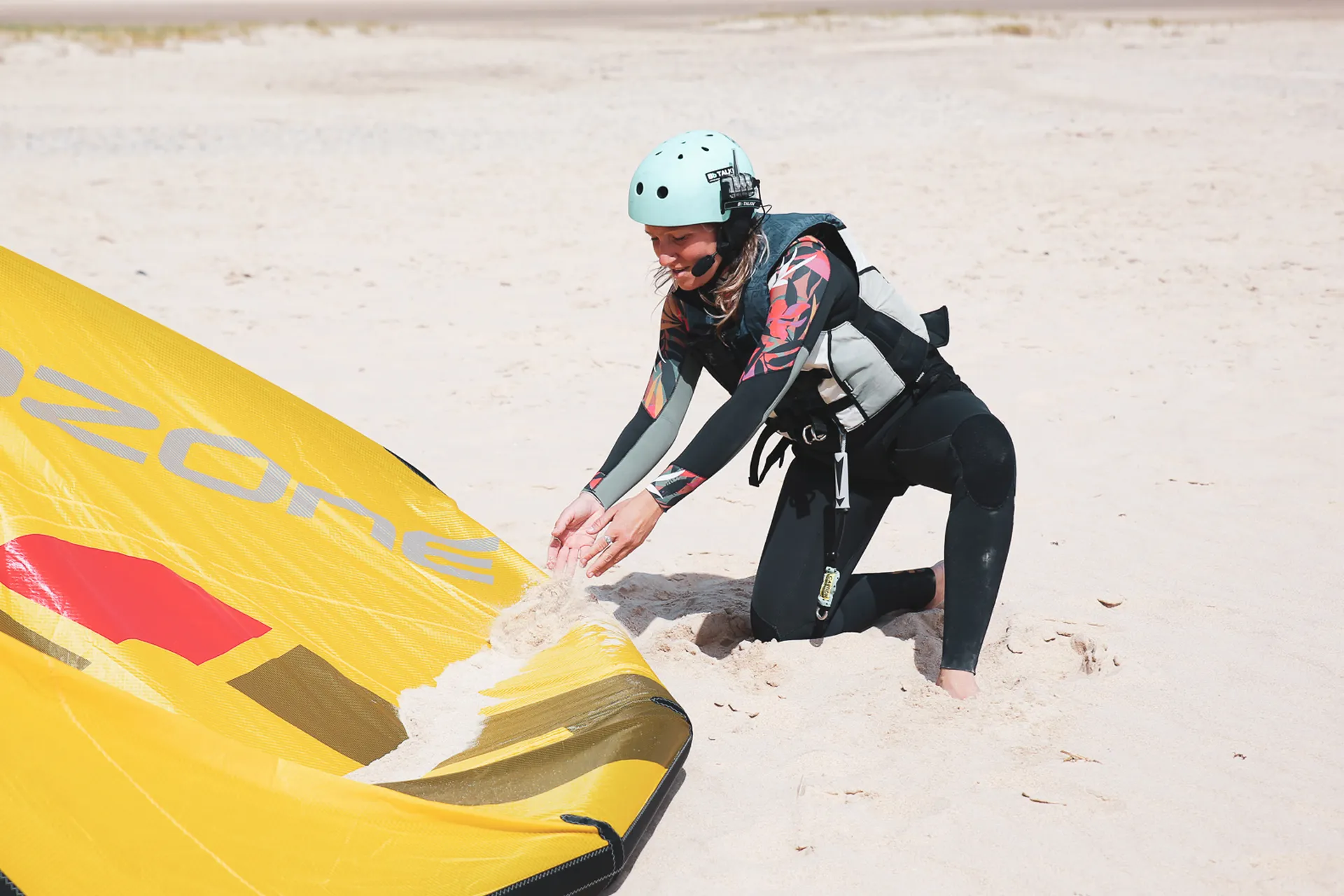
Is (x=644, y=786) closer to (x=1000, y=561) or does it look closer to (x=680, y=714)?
(x=680, y=714)

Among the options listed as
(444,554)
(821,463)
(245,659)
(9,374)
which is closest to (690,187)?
(821,463)

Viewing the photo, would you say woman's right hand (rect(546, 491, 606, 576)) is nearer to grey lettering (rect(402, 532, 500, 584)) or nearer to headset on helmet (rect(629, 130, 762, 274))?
grey lettering (rect(402, 532, 500, 584))

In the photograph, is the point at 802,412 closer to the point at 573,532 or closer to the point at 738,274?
the point at 738,274

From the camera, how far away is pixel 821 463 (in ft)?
11.3

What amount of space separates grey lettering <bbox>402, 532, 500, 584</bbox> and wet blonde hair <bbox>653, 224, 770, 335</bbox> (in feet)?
3.10

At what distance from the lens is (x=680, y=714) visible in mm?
2754

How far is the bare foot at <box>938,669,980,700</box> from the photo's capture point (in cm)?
300

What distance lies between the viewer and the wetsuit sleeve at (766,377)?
2812 mm

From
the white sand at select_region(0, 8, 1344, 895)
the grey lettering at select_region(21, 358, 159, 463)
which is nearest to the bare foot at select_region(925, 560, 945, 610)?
the white sand at select_region(0, 8, 1344, 895)

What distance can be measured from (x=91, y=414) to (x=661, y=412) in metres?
1.40

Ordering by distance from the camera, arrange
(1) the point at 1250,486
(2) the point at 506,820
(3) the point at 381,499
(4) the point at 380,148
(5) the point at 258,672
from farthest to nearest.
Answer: (4) the point at 380,148
(1) the point at 1250,486
(3) the point at 381,499
(5) the point at 258,672
(2) the point at 506,820

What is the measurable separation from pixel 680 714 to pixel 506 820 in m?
0.65

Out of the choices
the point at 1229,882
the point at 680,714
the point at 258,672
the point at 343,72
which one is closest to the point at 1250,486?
the point at 1229,882

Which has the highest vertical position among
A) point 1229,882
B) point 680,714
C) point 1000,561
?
point 1000,561
